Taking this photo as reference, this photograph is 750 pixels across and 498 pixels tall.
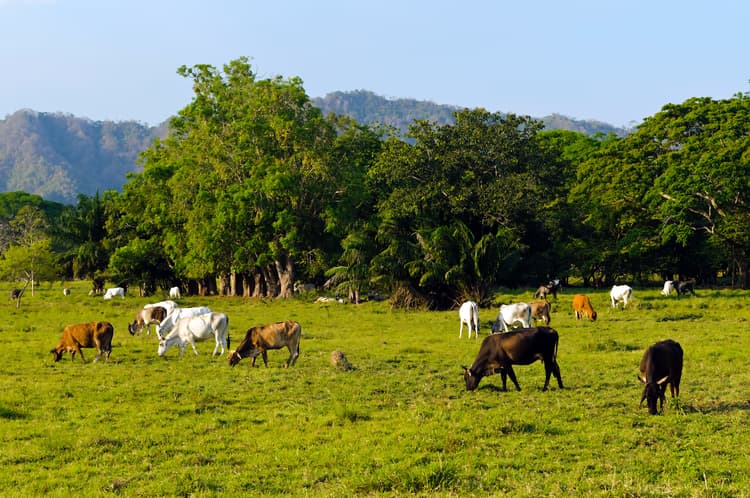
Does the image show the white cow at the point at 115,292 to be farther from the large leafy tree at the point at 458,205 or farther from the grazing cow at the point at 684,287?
the grazing cow at the point at 684,287

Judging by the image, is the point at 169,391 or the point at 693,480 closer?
the point at 693,480

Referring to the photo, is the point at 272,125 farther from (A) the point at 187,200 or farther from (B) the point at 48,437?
(B) the point at 48,437

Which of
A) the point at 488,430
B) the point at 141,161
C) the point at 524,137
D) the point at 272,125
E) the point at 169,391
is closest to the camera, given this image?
the point at 488,430

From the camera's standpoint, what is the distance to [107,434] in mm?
11742

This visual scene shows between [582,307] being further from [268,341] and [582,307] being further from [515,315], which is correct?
[268,341]

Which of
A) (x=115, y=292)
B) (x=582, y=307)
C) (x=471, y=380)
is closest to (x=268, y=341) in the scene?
(x=471, y=380)

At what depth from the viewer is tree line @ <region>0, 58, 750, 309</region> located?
3897 centimetres

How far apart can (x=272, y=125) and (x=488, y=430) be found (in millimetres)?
39338

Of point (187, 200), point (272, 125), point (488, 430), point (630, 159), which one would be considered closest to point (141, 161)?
point (187, 200)

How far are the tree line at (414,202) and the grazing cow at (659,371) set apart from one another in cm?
2328

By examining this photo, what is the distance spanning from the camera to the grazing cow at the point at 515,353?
571 inches

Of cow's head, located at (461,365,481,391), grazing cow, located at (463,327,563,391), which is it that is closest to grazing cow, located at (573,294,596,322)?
grazing cow, located at (463,327,563,391)

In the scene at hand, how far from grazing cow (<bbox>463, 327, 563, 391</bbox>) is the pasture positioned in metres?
0.43

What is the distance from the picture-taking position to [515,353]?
1461 centimetres
